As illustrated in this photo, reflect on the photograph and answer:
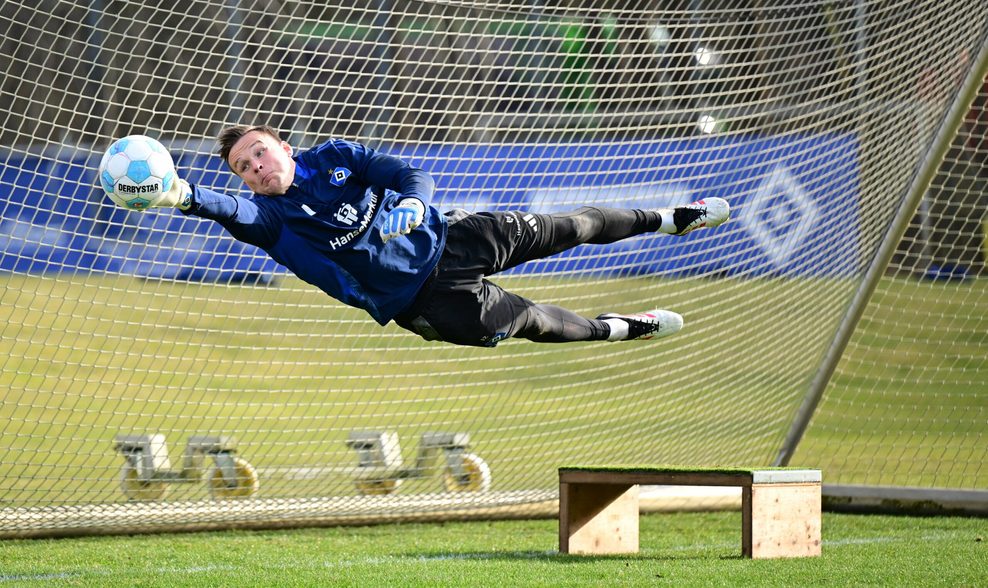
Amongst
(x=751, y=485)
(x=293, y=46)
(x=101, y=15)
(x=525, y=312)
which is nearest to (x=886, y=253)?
(x=751, y=485)

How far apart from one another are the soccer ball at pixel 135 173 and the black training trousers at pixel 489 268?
43.9 inches

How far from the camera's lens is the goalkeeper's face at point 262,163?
4.36 m

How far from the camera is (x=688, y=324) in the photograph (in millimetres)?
7906

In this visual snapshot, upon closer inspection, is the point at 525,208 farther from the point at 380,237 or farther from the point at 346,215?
the point at 380,237

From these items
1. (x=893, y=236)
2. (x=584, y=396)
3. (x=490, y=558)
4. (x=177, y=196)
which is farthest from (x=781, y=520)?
(x=584, y=396)

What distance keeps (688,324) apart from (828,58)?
6.52 ft

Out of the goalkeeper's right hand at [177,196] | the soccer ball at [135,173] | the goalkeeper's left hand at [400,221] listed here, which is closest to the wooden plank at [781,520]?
the goalkeeper's left hand at [400,221]

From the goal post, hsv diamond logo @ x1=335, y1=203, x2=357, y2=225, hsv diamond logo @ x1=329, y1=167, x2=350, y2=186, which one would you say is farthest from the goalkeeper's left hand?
the goal post

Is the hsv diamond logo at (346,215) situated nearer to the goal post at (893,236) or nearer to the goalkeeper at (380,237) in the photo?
the goalkeeper at (380,237)

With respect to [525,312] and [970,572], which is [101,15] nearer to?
[525,312]

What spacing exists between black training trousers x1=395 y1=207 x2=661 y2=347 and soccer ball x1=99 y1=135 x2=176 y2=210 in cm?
112

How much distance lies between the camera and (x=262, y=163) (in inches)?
172

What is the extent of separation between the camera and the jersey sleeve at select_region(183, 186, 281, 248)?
405 cm

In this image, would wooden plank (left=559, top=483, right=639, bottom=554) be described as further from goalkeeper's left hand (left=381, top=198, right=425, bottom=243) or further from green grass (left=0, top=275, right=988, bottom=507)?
goalkeeper's left hand (left=381, top=198, right=425, bottom=243)
